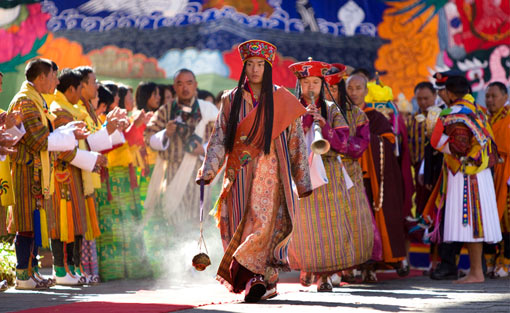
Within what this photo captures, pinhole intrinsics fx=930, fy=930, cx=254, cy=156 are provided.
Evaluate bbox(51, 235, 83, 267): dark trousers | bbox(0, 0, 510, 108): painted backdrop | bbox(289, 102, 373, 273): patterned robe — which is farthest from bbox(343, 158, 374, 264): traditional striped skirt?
bbox(0, 0, 510, 108): painted backdrop

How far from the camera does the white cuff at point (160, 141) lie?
31.6 ft

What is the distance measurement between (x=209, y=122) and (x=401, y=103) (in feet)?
10.1

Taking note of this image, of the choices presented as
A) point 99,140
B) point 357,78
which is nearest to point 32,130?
point 99,140

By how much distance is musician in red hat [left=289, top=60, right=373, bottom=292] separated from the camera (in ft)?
25.6

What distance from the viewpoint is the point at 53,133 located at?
7.91 meters

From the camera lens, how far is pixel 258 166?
273 inches

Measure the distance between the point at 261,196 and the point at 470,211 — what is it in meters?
2.65

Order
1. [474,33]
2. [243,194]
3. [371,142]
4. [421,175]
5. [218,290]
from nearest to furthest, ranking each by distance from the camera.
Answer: [243,194] → [218,290] → [371,142] → [421,175] → [474,33]

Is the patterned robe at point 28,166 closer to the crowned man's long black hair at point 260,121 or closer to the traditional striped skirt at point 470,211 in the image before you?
the crowned man's long black hair at point 260,121

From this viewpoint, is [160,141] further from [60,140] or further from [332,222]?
[332,222]

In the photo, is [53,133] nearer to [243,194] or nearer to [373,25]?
[243,194]

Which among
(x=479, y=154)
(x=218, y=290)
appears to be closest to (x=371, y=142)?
(x=479, y=154)

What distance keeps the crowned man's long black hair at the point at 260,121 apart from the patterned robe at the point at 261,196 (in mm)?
46

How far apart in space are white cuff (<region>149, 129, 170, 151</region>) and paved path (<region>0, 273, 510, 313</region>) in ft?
4.90
